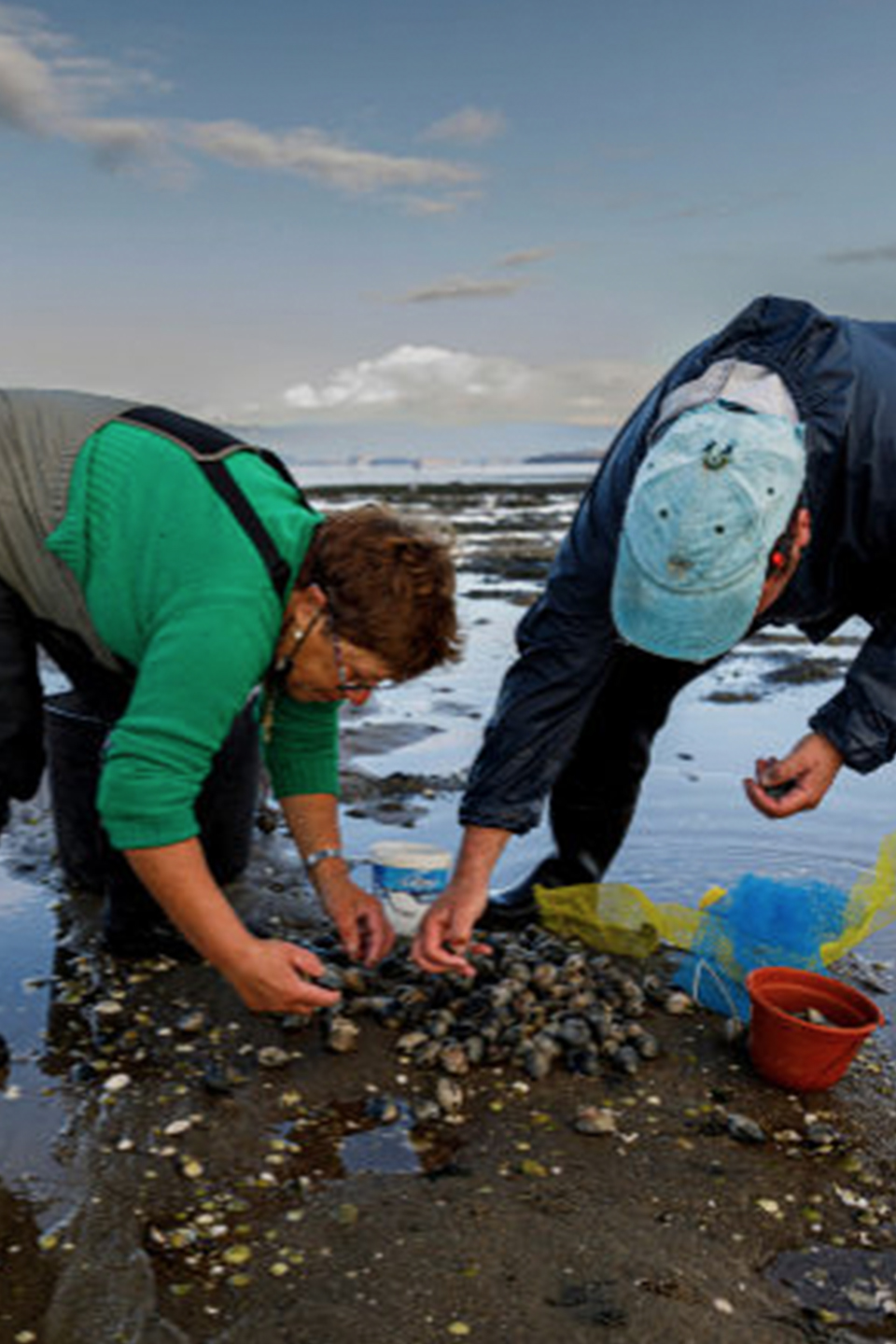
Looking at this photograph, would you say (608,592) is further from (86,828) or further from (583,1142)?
(86,828)

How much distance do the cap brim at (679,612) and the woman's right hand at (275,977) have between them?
1.16 metres

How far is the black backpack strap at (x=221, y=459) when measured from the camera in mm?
2508

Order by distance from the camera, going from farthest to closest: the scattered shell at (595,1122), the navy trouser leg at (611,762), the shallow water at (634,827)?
the navy trouser leg at (611,762) < the shallow water at (634,827) < the scattered shell at (595,1122)

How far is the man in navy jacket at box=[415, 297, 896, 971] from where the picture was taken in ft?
8.11

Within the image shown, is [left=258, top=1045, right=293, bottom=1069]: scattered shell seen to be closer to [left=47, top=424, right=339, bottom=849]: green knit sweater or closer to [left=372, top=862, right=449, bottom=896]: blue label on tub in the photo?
[left=372, top=862, right=449, bottom=896]: blue label on tub

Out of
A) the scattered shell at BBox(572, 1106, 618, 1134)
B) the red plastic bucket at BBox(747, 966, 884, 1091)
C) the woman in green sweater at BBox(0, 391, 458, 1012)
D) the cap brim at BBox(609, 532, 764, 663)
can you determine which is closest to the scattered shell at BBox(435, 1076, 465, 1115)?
the scattered shell at BBox(572, 1106, 618, 1134)

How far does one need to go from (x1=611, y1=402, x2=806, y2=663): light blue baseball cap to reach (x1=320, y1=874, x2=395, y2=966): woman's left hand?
1.37 meters

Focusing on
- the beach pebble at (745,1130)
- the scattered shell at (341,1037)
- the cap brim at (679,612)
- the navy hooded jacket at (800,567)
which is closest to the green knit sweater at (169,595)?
the cap brim at (679,612)

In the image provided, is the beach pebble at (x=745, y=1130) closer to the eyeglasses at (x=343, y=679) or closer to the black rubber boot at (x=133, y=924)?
the eyeglasses at (x=343, y=679)

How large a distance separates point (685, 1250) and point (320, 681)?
1611 mm

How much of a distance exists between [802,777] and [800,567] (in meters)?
0.59

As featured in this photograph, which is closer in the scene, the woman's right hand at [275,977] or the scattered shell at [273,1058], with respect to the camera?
the woman's right hand at [275,977]

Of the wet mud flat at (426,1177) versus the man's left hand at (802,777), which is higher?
the man's left hand at (802,777)

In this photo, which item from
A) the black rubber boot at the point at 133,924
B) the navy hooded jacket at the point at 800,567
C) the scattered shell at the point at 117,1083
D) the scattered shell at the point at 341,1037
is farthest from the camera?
the black rubber boot at the point at 133,924
